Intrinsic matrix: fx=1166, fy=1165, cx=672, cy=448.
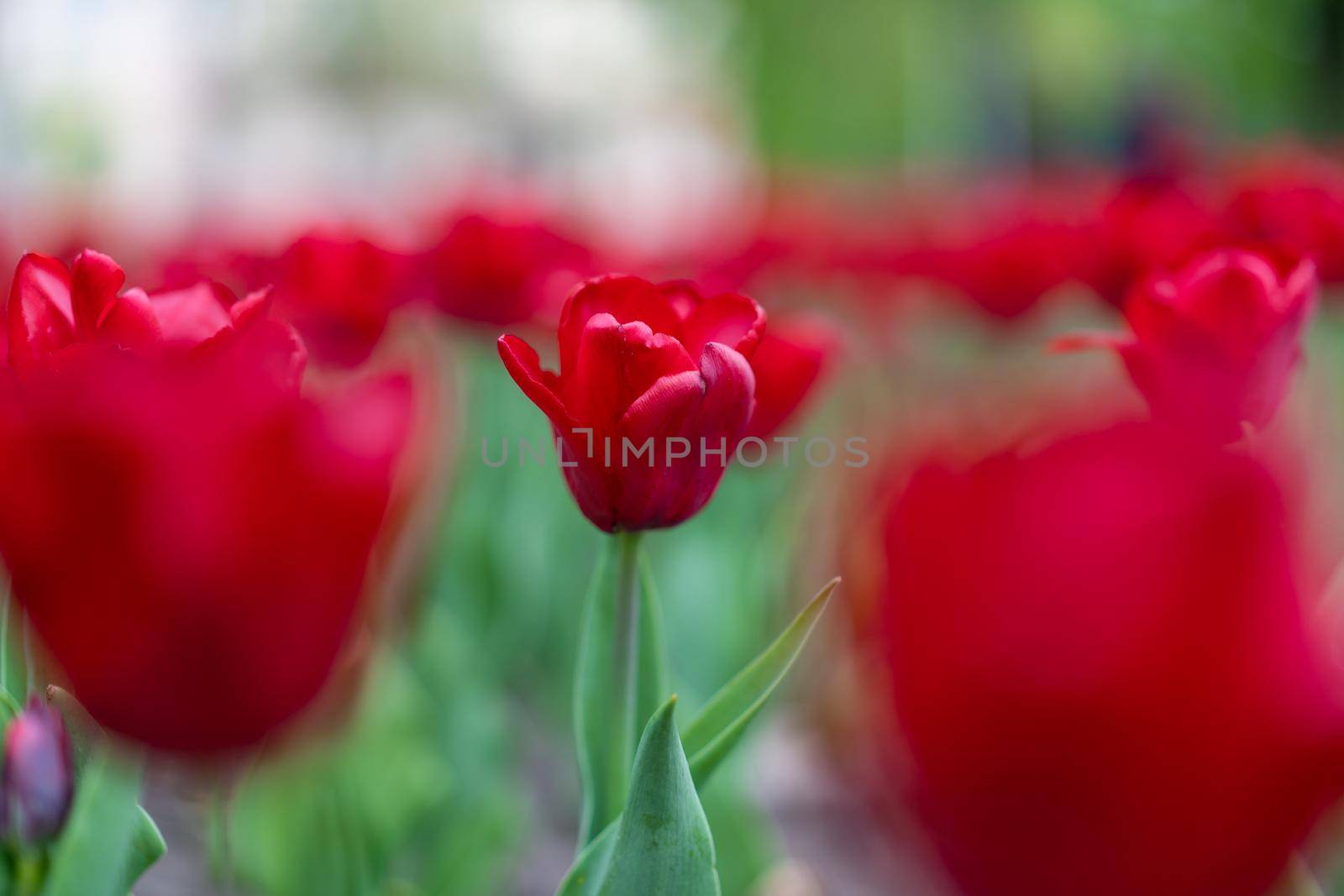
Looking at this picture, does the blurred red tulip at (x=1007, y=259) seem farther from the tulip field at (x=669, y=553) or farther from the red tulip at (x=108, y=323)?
the red tulip at (x=108, y=323)

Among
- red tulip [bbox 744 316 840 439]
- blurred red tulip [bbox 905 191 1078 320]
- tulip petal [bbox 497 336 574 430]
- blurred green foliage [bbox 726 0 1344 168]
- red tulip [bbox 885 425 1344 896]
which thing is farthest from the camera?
blurred green foliage [bbox 726 0 1344 168]

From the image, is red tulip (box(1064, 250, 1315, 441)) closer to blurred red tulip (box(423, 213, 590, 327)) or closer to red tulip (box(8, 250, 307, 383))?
red tulip (box(8, 250, 307, 383))

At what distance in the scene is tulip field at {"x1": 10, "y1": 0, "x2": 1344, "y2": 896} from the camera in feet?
0.63

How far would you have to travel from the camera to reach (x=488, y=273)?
2.53 ft

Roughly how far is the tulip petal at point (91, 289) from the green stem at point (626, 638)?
0.47ft

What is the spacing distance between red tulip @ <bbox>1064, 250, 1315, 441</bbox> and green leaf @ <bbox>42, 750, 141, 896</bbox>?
299mm

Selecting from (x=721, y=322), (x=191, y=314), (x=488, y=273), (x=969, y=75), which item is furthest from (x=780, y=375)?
(x=969, y=75)

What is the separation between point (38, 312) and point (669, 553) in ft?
2.12

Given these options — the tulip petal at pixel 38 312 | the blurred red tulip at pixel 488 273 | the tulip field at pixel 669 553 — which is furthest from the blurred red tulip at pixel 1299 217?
the tulip petal at pixel 38 312

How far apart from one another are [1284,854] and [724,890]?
48 cm

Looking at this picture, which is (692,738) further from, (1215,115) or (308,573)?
(1215,115)

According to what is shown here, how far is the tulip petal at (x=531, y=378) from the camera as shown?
0.29 m

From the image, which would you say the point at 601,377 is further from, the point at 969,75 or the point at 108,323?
the point at 969,75

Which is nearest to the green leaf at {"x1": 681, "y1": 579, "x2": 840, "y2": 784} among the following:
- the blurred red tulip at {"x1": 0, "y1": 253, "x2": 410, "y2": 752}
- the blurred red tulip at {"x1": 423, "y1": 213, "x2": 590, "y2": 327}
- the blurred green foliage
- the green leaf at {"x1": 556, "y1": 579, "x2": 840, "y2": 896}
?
the green leaf at {"x1": 556, "y1": 579, "x2": 840, "y2": 896}
